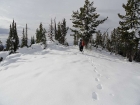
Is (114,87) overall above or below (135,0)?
below

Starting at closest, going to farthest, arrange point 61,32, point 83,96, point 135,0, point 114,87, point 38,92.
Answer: point 83,96 → point 38,92 → point 114,87 → point 135,0 → point 61,32

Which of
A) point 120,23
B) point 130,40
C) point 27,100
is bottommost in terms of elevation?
point 27,100

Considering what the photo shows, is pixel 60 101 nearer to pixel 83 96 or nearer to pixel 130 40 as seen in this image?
pixel 83 96

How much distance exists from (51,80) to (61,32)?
124 feet

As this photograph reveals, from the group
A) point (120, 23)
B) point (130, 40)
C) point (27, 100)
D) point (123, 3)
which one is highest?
point (123, 3)

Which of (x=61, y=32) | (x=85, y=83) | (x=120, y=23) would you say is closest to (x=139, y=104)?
(x=85, y=83)

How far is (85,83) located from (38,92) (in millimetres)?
1829

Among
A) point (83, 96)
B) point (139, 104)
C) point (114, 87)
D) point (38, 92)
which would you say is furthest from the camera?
point (114, 87)

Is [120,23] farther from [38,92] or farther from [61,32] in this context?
[61,32]

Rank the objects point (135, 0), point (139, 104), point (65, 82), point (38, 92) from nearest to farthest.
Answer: point (139, 104)
point (38, 92)
point (65, 82)
point (135, 0)

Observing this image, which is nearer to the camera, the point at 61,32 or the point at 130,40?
the point at 130,40

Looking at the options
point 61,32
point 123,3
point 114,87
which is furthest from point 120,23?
point 61,32

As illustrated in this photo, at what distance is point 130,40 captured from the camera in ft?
64.3

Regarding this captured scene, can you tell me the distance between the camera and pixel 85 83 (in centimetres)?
548
